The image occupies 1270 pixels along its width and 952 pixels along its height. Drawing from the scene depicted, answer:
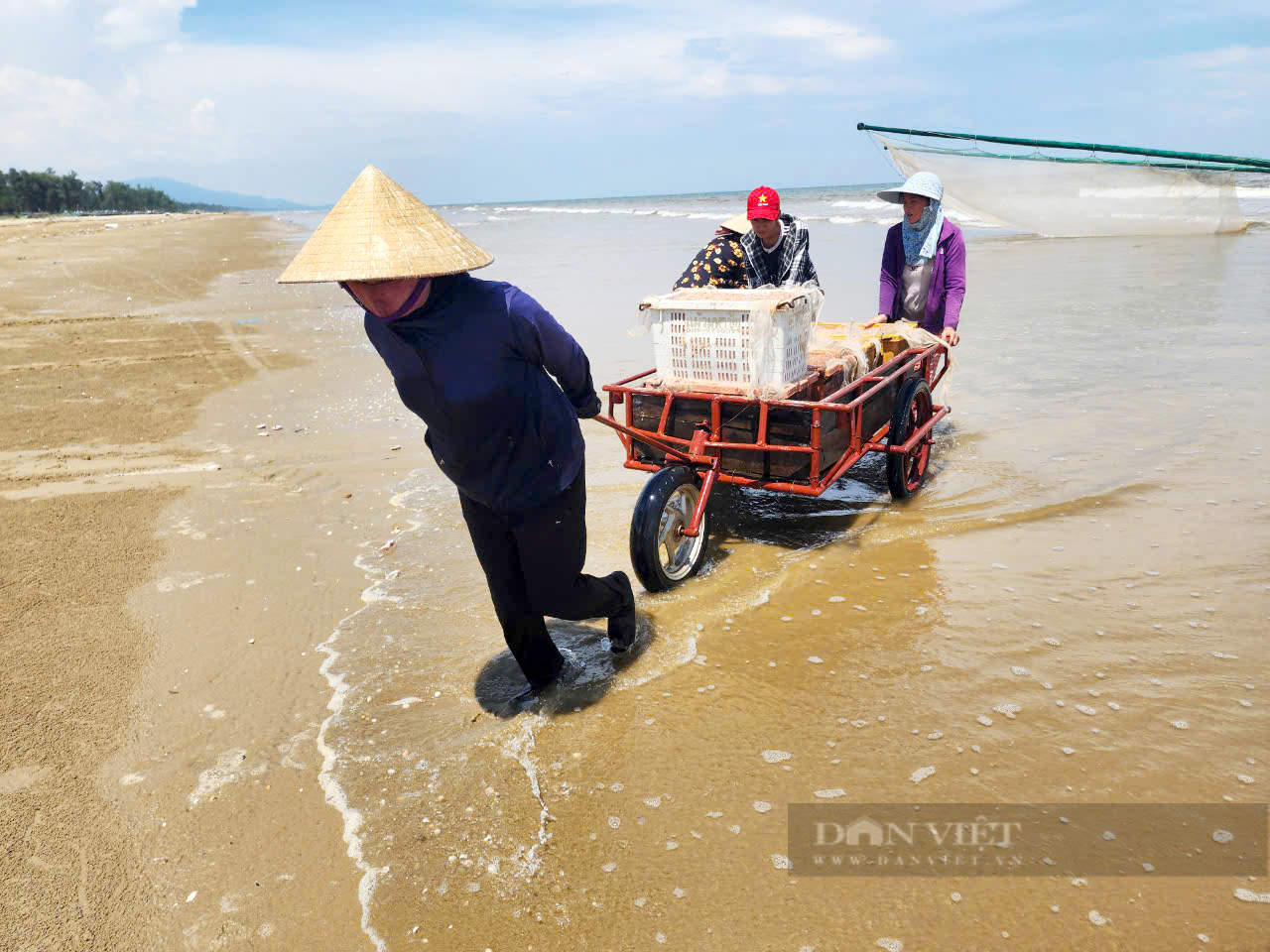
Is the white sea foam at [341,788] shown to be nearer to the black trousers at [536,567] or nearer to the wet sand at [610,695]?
the wet sand at [610,695]

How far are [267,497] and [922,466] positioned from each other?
14.4 feet

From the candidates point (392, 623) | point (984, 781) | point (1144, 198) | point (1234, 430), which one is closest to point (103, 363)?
point (392, 623)

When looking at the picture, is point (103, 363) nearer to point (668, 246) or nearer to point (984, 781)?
point (984, 781)

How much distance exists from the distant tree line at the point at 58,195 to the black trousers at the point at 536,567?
96.8m

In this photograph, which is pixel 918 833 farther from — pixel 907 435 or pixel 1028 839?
pixel 907 435

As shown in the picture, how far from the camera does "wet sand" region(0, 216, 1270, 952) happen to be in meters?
2.37

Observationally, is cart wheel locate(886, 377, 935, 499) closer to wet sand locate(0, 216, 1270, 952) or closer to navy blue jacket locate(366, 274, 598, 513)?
wet sand locate(0, 216, 1270, 952)

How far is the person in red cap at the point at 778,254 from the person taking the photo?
5.09 m

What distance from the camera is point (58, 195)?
87.0 meters

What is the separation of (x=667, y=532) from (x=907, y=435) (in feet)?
6.05

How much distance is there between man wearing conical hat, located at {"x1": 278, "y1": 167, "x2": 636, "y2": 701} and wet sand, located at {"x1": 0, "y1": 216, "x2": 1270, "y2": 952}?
0.68 meters

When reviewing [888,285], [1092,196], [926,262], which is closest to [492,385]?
[926,262]

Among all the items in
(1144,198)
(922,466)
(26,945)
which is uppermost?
(1144,198)

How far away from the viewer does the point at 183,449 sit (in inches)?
262
